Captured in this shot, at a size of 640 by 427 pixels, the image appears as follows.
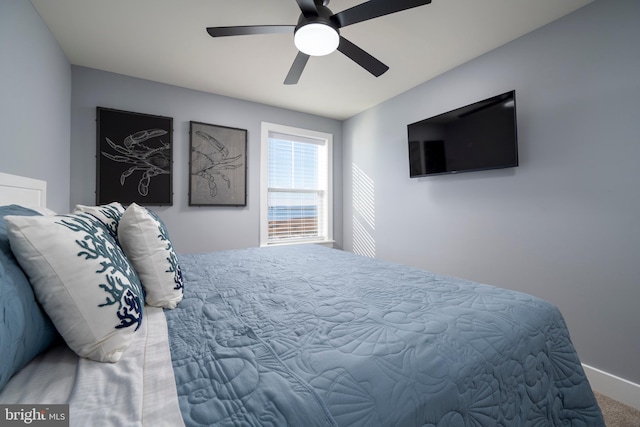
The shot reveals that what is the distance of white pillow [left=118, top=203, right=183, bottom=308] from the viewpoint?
39.4 inches

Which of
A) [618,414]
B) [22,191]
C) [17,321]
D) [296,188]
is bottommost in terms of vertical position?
[618,414]

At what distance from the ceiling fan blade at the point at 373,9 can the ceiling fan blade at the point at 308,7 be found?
14 cm

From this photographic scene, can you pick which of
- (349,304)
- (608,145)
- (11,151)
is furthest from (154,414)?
(608,145)

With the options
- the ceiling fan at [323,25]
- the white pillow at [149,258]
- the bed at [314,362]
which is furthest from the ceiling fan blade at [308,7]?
the bed at [314,362]

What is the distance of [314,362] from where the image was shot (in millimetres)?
659

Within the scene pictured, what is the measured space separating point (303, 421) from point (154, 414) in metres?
0.29

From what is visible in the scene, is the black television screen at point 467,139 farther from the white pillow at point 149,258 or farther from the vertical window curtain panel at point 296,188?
the white pillow at point 149,258

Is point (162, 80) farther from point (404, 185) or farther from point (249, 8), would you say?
point (404, 185)

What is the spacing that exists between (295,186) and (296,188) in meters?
0.03

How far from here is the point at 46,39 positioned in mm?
1969

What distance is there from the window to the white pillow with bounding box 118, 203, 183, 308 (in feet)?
7.86

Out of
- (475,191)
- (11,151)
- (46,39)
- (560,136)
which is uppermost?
(46,39)

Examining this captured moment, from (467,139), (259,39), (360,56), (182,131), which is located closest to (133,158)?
(182,131)

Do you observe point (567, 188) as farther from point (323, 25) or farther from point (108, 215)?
point (108, 215)
